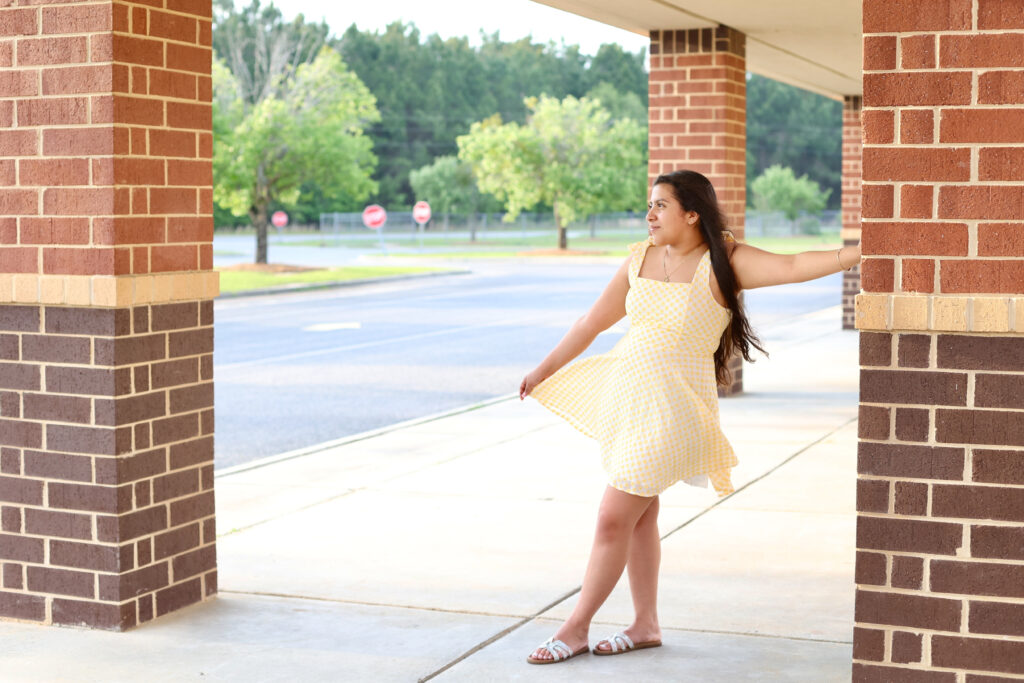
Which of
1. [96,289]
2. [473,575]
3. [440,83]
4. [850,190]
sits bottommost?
[473,575]

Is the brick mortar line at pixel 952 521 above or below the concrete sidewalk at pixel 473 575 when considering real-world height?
above

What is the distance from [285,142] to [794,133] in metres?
73.5

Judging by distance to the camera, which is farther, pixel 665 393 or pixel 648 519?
pixel 648 519

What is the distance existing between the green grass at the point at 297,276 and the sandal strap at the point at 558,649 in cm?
2436

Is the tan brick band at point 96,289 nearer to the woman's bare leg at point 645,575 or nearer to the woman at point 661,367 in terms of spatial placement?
the woman at point 661,367

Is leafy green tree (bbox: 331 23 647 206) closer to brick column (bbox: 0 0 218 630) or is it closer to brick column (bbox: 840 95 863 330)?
brick column (bbox: 840 95 863 330)

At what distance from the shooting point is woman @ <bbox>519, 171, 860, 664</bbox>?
4891 millimetres

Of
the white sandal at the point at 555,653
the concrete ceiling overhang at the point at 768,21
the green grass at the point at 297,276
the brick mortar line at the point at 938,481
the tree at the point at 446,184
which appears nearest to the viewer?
the brick mortar line at the point at 938,481

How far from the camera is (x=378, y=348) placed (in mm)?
18156

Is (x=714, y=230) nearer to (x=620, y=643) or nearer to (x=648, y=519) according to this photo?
(x=648, y=519)

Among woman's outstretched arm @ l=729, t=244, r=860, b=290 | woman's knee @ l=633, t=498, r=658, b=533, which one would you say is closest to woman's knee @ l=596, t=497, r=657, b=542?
woman's knee @ l=633, t=498, r=658, b=533

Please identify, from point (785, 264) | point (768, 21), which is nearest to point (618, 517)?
point (785, 264)

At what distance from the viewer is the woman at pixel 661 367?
489cm

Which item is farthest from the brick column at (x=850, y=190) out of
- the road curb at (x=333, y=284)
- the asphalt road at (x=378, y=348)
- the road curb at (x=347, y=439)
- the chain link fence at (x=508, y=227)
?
the chain link fence at (x=508, y=227)
